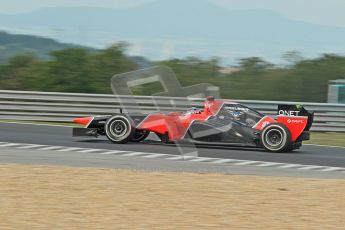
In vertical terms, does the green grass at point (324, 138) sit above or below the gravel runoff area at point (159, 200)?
below

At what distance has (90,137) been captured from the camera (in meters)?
15.3

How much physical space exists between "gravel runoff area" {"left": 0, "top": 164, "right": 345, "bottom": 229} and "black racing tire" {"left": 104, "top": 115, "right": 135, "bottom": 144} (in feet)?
12.9

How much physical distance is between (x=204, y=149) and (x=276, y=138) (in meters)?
1.36

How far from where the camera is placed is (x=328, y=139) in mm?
17141

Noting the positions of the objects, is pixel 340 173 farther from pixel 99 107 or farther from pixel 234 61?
pixel 234 61

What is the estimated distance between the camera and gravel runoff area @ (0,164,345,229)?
6910 millimetres

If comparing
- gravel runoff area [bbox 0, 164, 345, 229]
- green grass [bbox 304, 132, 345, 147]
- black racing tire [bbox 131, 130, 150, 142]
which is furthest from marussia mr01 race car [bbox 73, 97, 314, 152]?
gravel runoff area [bbox 0, 164, 345, 229]

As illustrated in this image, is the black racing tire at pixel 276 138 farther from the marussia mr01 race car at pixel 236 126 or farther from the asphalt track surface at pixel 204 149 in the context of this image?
the asphalt track surface at pixel 204 149

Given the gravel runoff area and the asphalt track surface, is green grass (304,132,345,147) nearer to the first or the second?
the asphalt track surface

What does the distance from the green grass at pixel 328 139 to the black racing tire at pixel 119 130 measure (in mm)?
4456

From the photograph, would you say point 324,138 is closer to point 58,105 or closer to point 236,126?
point 236,126

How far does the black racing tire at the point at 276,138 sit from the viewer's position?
13578 mm

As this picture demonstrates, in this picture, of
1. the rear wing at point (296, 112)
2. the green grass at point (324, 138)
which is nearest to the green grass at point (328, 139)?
the green grass at point (324, 138)

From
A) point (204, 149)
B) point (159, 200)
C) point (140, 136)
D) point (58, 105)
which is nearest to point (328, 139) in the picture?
point (204, 149)
